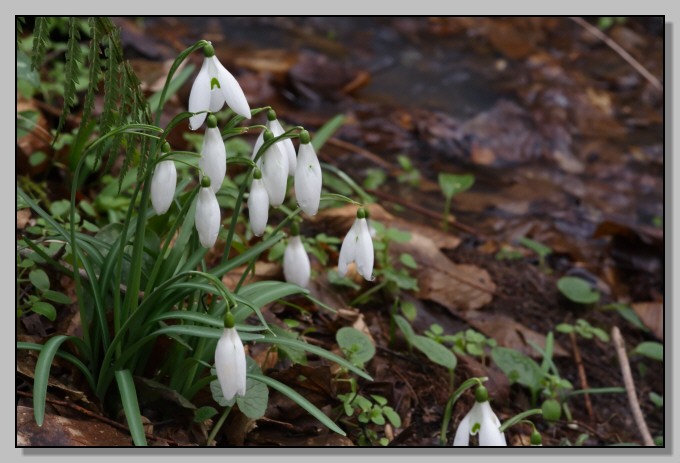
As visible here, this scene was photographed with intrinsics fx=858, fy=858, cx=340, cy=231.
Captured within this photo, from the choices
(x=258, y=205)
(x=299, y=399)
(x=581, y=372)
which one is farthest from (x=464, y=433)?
(x=581, y=372)

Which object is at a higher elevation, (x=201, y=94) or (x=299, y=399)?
(x=201, y=94)

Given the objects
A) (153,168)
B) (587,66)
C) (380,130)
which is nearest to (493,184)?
(380,130)

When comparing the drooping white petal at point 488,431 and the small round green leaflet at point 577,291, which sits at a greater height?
the drooping white petal at point 488,431

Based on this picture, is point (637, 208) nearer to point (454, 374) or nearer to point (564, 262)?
point (564, 262)

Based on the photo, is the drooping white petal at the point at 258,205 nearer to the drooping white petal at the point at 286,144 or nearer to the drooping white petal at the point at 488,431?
the drooping white petal at the point at 286,144

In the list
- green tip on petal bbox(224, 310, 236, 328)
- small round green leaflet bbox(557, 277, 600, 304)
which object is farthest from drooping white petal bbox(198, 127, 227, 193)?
small round green leaflet bbox(557, 277, 600, 304)

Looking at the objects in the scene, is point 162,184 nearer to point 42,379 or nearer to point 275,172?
point 275,172

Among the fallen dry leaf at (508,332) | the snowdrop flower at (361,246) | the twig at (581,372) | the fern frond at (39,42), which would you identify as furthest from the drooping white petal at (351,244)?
the twig at (581,372)
